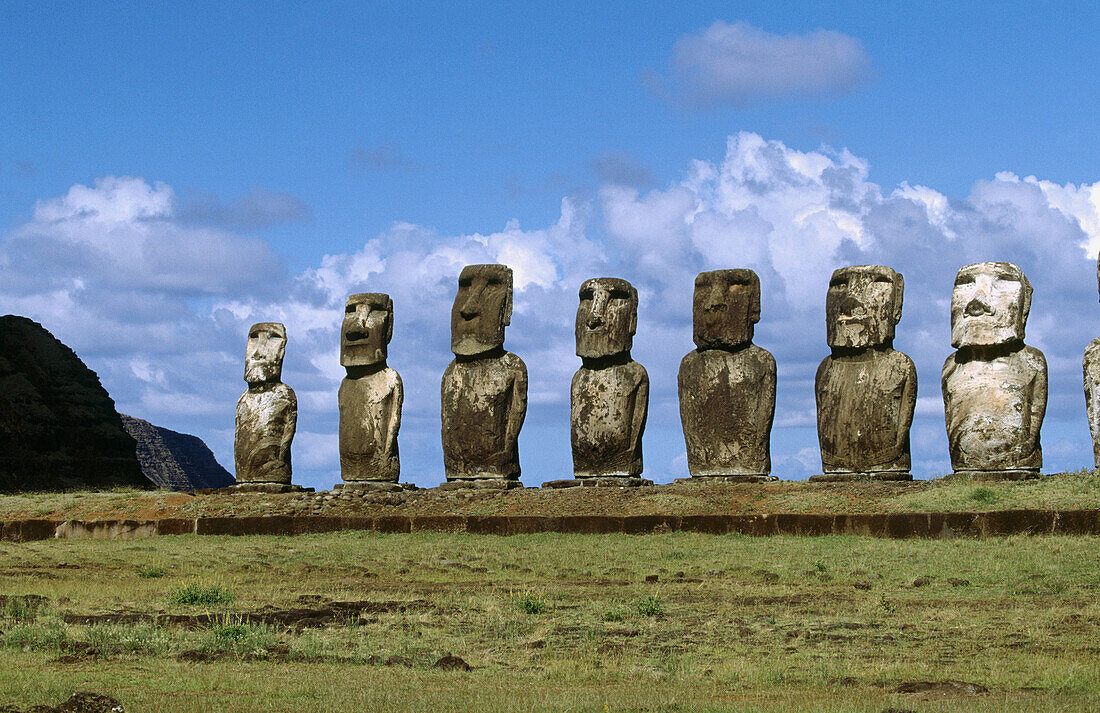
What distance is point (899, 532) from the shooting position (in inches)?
635

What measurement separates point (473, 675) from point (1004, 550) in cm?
780

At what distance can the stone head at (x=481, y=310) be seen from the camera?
70.6 ft

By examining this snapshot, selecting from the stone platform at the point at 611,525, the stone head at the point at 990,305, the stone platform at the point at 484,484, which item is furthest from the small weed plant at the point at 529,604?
the stone head at the point at 990,305

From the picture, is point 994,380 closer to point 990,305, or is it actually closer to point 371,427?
point 990,305

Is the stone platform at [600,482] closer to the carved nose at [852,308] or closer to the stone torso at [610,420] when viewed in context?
the stone torso at [610,420]

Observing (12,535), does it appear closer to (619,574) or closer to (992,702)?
(619,574)

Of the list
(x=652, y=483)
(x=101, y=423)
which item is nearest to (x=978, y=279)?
(x=652, y=483)

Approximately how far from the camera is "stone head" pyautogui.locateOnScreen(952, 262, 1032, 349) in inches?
720

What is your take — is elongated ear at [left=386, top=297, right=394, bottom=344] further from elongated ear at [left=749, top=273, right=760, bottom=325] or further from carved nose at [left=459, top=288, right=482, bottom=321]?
elongated ear at [left=749, top=273, right=760, bottom=325]

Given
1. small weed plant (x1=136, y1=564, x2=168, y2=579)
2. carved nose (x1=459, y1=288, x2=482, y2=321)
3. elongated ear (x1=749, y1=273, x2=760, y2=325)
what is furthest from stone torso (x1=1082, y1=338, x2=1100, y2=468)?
small weed plant (x1=136, y1=564, x2=168, y2=579)

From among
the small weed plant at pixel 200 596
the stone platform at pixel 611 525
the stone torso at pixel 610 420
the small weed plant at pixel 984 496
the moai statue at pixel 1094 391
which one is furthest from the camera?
the stone torso at pixel 610 420

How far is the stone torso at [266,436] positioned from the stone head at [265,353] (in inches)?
11.8

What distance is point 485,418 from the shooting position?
68.9 ft

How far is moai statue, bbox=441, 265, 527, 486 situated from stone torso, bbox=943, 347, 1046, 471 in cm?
659
